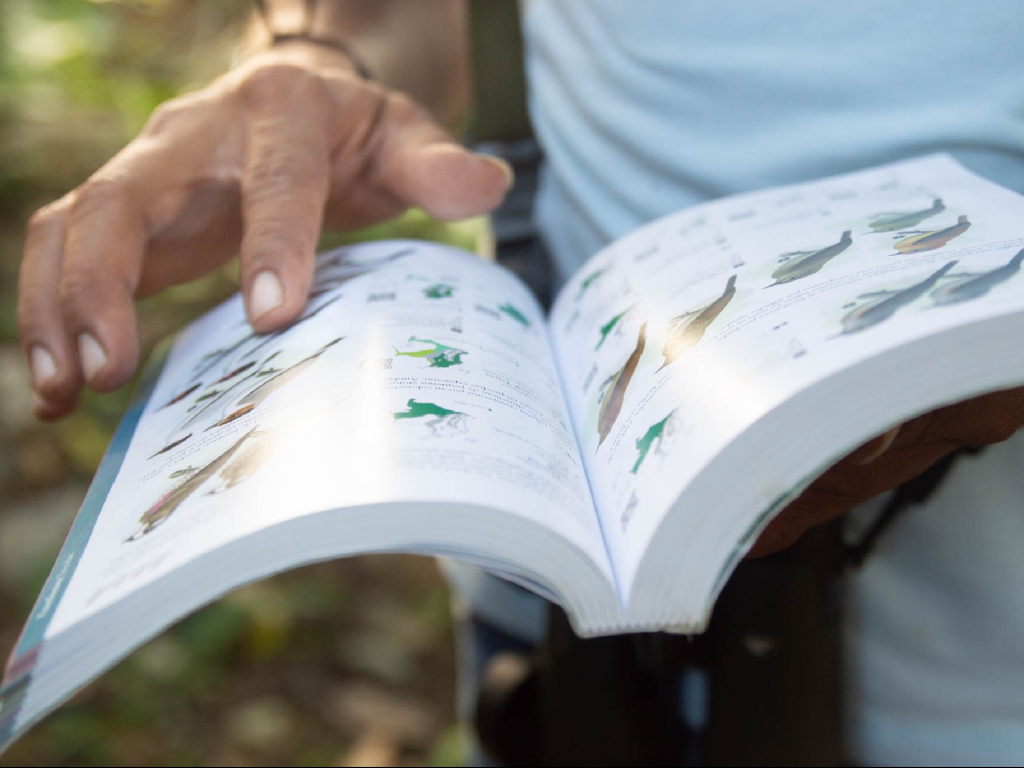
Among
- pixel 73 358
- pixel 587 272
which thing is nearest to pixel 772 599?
pixel 587 272

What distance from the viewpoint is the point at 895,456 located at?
0.40m

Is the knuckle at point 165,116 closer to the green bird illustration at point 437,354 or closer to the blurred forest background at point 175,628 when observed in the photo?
the green bird illustration at point 437,354

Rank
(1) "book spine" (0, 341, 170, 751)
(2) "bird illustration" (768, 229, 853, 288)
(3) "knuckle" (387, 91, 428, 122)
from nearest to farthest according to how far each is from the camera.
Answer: (1) "book spine" (0, 341, 170, 751) → (2) "bird illustration" (768, 229, 853, 288) → (3) "knuckle" (387, 91, 428, 122)

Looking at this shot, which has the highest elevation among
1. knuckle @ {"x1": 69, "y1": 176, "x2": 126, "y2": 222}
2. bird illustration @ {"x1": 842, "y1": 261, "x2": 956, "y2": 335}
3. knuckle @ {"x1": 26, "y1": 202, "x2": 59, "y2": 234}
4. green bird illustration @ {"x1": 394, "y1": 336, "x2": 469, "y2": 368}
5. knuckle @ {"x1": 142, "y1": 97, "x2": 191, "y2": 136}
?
bird illustration @ {"x1": 842, "y1": 261, "x2": 956, "y2": 335}

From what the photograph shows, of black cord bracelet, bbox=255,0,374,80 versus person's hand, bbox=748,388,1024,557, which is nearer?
person's hand, bbox=748,388,1024,557

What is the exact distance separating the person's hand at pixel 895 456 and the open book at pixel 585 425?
0.06 m

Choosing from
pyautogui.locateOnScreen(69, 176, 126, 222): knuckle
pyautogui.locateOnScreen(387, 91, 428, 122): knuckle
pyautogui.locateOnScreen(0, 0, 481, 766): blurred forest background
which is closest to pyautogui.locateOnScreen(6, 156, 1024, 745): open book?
pyautogui.locateOnScreen(69, 176, 126, 222): knuckle

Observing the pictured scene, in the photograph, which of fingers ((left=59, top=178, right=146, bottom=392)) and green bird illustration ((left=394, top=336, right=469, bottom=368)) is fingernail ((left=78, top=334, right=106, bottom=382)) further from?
green bird illustration ((left=394, top=336, right=469, bottom=368))

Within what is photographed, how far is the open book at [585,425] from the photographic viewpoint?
1.03 ft

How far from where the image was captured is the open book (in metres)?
0.31

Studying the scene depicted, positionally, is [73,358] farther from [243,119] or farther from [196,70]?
[196,70]

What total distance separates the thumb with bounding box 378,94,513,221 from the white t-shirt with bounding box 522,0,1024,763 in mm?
110

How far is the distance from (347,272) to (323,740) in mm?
1028

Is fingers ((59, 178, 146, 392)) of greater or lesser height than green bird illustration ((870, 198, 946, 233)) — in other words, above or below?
below
